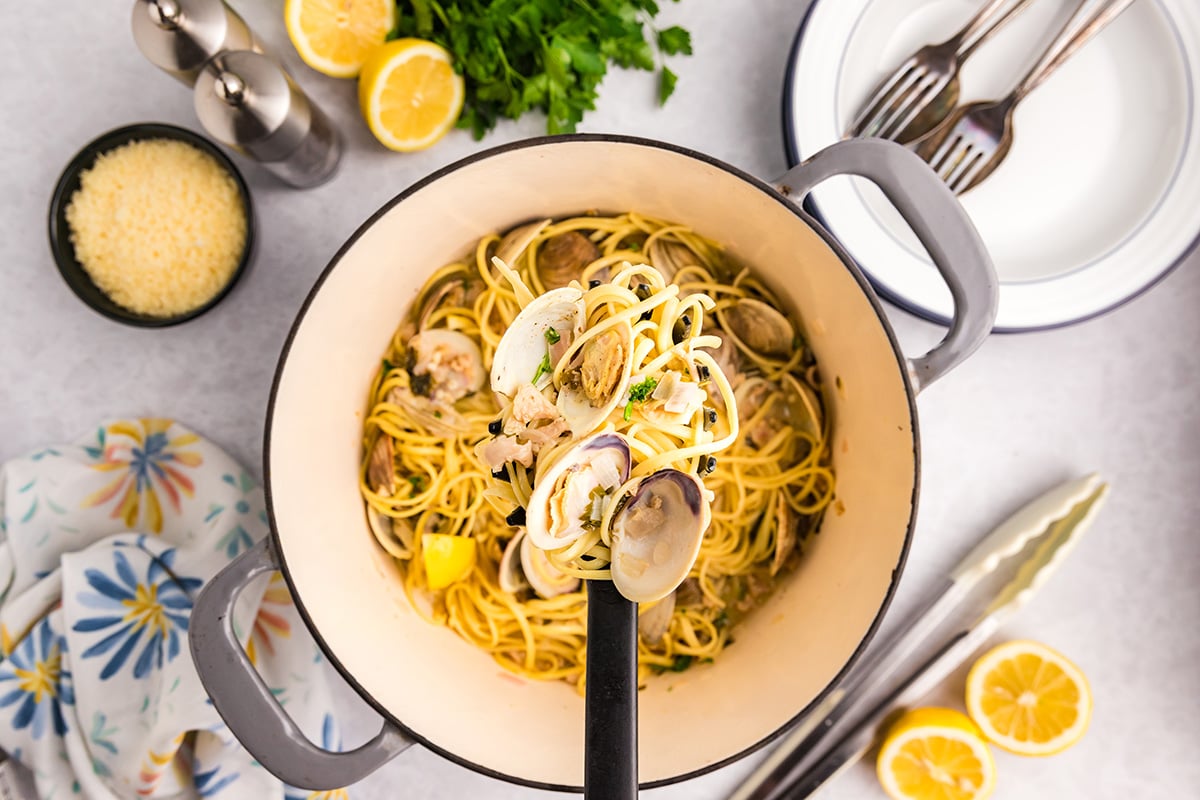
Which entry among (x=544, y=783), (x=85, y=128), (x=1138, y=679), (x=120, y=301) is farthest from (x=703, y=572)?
(x=85, y=128)

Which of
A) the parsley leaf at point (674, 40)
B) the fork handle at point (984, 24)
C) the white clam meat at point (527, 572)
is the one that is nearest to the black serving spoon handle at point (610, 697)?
the white clam meat at point (527, 572)

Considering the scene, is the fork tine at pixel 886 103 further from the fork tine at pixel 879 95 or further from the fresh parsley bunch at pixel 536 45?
the fresh parsley bunch at pixel 536 45

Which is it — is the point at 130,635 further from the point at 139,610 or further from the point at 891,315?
the point at 891,315

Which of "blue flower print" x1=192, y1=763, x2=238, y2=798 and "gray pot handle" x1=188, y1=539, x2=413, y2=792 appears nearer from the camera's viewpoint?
"gray pot handle" x1=188, y1=539, x2=413, y2=792

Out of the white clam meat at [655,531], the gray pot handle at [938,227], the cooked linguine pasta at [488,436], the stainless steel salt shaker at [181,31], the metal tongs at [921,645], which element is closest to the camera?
the white clam meat at [655,531]

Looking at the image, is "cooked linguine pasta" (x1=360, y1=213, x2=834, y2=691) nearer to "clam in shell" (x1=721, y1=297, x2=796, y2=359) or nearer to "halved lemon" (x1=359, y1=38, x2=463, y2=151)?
"clam in shell" (x1=721, y1=297, x2=796, y2=359)

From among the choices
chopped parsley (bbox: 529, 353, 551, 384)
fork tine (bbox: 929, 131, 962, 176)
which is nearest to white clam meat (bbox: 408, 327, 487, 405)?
chopped parsley (bbox: 529, 353, 551, 384)
